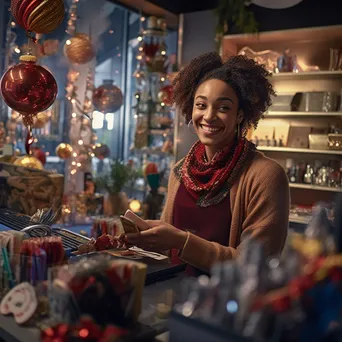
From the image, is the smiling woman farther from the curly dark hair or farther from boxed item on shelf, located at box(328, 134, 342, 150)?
boxed item on shelf, located at box(328, 134, 342, 150)

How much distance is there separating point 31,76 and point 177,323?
1731 millimetres

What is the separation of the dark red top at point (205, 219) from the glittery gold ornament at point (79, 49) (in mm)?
2682

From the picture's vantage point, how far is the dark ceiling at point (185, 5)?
5.21m

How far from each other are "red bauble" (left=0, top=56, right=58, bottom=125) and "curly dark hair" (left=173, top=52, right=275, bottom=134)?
2.17ft

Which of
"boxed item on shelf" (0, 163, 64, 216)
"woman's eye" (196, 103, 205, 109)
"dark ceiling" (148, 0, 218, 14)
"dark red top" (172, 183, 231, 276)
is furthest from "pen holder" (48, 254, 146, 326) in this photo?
"dark ceiling" (148, 0, 218, 14)

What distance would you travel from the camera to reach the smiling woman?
182 centimetres

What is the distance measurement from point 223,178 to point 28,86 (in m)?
1.07

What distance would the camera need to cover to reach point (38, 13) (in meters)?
2.27

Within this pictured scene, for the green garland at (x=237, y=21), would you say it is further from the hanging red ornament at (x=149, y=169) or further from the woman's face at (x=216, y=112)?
the woman's face at (x=216, y=112)

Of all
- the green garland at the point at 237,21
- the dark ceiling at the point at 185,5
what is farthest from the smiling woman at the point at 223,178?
the dark ceiling at the point at 185,5

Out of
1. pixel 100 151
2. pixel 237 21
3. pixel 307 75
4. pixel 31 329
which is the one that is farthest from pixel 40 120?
pixel 31 329

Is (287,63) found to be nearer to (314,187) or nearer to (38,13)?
(314,187)

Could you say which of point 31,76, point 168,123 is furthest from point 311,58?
point 31,76

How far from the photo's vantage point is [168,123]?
5.39 meters
